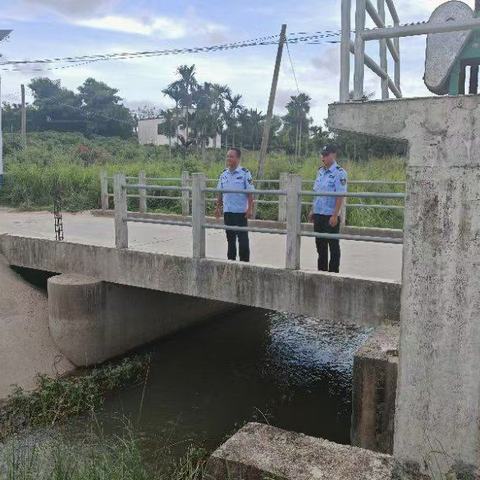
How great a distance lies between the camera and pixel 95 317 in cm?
734

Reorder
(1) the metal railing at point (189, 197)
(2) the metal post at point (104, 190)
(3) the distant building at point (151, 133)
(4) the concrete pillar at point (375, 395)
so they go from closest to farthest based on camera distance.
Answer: (4) the concrete pillar at point (375, 395) < (1) the metal railing at point (189, 197) < (2) the metal post at point (104, 190) < (3) the distant building at point (151, 133)

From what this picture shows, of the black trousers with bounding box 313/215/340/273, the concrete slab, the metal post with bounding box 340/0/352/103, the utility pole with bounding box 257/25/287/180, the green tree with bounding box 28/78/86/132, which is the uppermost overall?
the green tree with bounding box 28/78/86/132

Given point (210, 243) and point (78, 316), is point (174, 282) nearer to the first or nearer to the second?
point (78, 316)

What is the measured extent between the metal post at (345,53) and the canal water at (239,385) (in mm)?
3570

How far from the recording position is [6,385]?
659 centimetres

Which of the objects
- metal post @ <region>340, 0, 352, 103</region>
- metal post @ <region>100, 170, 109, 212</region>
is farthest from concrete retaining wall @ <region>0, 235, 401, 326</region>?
A: metal post @ <region>100, 170, 109, 212</region>

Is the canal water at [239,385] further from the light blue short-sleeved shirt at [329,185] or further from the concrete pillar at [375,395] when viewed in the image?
the light blue short-sleeved shirt at [329,185]

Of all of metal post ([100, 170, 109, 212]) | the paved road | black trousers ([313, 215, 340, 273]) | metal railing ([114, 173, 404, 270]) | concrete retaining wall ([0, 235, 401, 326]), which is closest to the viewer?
metal railing ([114, 173, 404, 270])

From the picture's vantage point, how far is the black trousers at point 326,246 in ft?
18.9

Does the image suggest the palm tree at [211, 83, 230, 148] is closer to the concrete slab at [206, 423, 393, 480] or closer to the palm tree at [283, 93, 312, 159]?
the palm tree at [283, 93, 312, 159]

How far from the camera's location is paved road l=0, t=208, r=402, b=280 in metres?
7.07

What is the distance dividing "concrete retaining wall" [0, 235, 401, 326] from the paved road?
0.95ft

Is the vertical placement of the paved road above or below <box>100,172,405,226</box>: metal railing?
below

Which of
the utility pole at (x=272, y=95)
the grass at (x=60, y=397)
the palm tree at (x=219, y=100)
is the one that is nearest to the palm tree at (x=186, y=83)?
the palm tree at (x=219, y=100)
